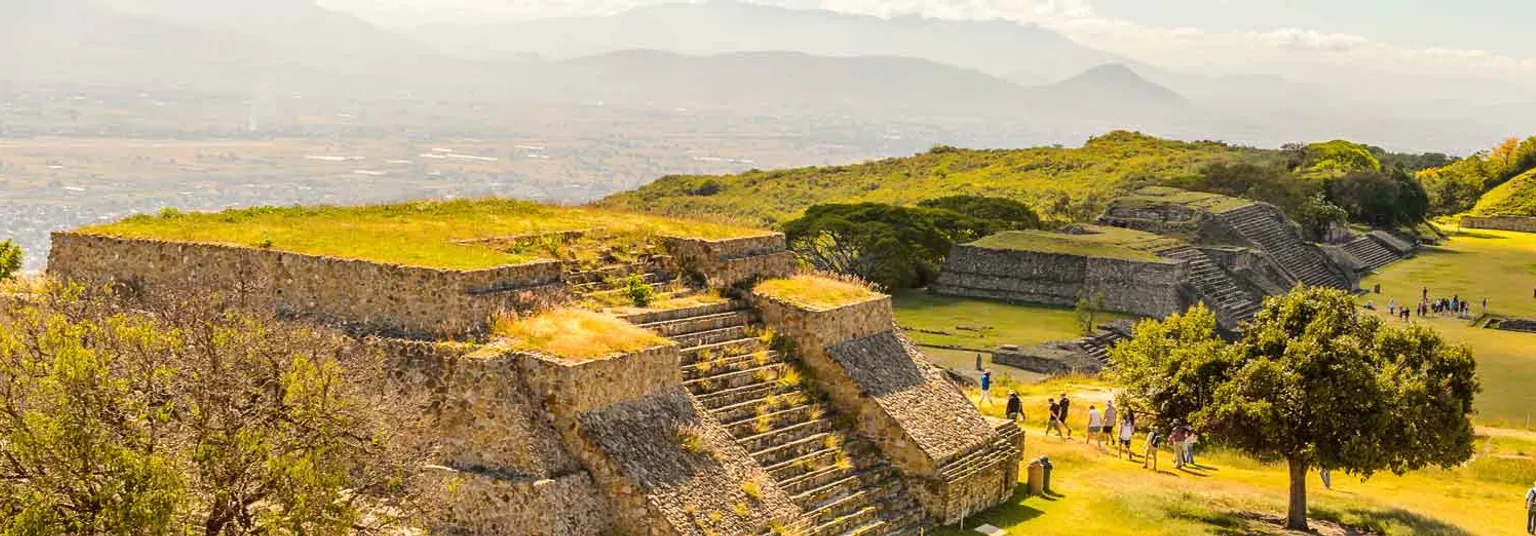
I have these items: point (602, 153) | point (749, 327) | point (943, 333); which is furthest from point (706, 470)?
point (602, 153)

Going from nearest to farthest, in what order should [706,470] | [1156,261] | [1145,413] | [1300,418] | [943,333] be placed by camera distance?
[706,470], [1300,418], [1145,413], [943,333], [1156,261]

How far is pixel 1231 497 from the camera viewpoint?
23.3 m

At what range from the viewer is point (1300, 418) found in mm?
20594

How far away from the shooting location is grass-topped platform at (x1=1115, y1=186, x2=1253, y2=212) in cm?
6924

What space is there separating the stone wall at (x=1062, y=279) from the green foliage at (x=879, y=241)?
5.57ft

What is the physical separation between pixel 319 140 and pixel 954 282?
88.7m

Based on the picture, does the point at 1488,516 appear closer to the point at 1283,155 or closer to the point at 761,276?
the point at 761,276

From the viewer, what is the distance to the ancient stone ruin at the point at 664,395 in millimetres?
16391

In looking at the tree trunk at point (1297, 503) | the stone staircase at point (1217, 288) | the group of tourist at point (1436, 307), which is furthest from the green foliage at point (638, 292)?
the group of tourist at point (1436, 307)

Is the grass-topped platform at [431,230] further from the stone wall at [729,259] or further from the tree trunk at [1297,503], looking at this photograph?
the tree trunk at [1297,503]

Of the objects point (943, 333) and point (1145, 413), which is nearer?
point (1145, 413)

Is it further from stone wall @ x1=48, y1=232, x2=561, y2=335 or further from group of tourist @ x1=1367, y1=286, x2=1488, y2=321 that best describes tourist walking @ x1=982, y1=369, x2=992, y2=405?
group of tourist @ x1=1367, y1=286, x2=1488, y2=321

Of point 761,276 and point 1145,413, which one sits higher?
point 761,276

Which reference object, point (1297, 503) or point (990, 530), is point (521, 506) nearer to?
point (990, 530)
